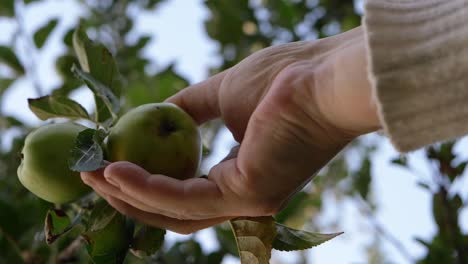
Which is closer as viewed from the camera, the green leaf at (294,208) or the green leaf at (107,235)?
the green leaf at (107,235)

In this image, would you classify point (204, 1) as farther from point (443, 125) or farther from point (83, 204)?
point (443, 125)

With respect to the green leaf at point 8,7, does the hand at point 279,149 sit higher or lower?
higher

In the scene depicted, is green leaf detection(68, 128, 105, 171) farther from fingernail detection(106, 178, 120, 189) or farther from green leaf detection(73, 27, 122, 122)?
green leaf detection(73, 27, 122, 122)

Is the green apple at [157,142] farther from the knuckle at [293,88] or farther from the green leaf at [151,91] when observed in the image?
the green leaf at [151,91]

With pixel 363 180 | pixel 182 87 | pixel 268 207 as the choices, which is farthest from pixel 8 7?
pixel 268 207

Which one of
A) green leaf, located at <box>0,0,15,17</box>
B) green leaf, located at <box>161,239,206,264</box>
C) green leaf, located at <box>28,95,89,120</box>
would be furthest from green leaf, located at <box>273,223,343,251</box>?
green leaf, located at <box>0,0,15,17</box>

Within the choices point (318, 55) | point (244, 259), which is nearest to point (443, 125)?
point (318, 55)

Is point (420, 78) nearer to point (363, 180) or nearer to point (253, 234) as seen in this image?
point (253, 234)

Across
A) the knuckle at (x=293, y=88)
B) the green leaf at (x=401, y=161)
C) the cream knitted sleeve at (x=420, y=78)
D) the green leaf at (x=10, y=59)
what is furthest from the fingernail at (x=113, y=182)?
the green leaf at (x=10, y=59)

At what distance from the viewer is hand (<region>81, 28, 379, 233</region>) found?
2.41ft

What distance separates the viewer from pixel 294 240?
3.02 feet

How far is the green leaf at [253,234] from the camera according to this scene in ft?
2.88

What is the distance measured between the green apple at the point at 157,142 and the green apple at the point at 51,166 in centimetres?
9

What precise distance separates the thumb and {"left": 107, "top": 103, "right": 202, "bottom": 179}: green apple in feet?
0.18
